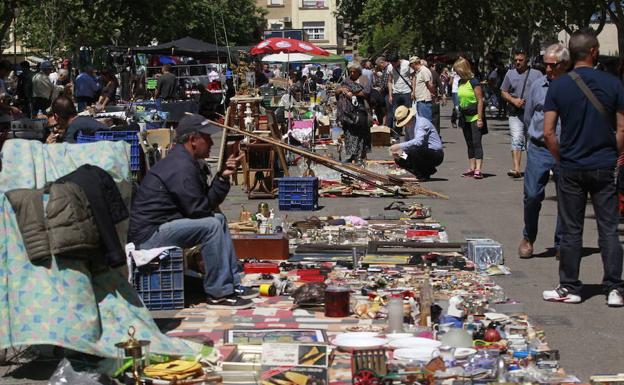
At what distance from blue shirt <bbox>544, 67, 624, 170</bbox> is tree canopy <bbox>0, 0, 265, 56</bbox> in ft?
104

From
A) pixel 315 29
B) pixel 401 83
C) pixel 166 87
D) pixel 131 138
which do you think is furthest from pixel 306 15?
pixel 131 138

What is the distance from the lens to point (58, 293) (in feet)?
23.2

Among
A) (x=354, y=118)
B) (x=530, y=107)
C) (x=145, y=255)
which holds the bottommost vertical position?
(x=145, y=255)

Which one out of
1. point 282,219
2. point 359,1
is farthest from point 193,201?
point 359,1

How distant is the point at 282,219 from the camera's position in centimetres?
1338

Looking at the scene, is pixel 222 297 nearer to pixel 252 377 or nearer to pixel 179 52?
pixel 252 377

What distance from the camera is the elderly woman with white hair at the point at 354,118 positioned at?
19.8 m

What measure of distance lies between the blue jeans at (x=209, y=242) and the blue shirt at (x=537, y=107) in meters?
3.68

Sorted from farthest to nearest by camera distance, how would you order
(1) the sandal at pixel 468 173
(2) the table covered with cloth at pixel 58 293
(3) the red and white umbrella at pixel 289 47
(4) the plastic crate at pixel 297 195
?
(3) the red and white umbrella at pixel 289 47, (1) the sandal at pixel 468 173, (4) the plastic crate at pixel 297 195, (2) the table covered with cloth at pixel 58 293

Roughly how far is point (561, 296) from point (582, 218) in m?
0.68

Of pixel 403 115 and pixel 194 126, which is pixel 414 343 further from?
pixel 403 115

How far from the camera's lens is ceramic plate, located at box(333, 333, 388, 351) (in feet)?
24.5

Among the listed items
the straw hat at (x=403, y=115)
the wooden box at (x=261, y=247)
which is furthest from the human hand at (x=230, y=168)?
the straw hat at (x=403, y=115)

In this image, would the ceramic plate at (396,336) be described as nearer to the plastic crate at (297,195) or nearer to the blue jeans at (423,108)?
the plastic crate at (297,195)
